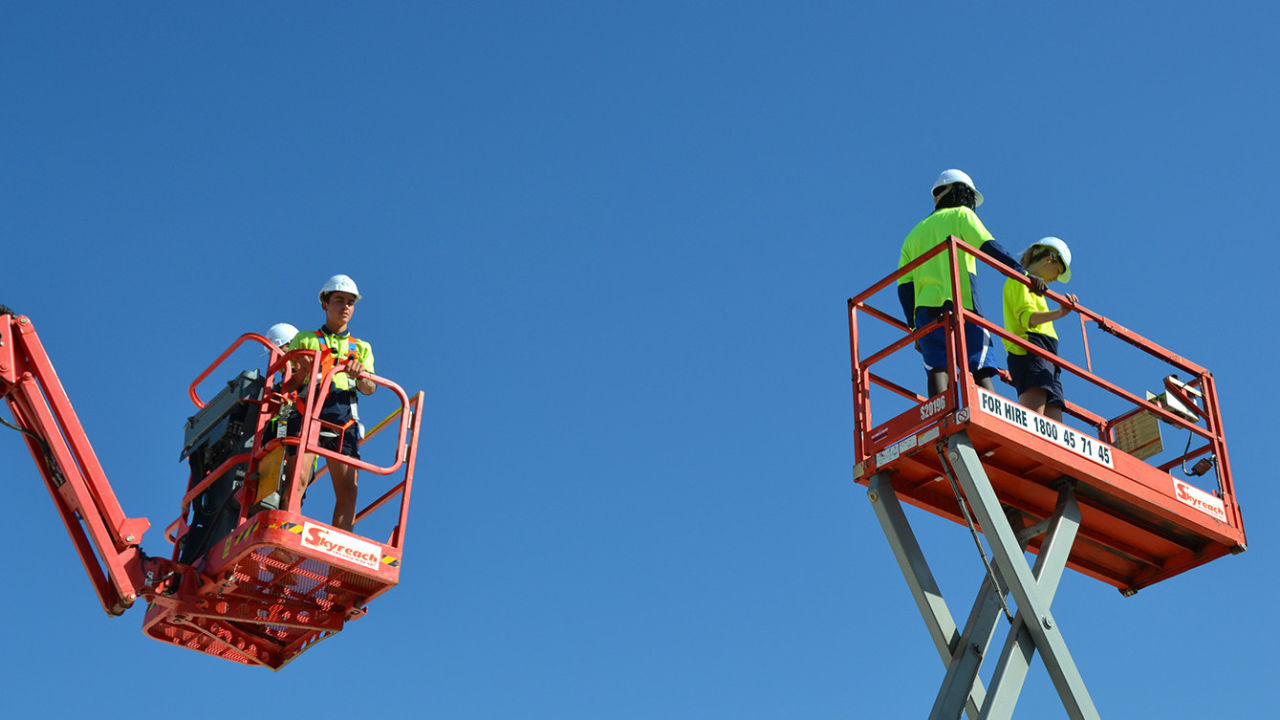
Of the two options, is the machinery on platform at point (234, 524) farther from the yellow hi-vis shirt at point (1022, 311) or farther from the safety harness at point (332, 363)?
the yellow hi-vis shirt at point (1022, 311)

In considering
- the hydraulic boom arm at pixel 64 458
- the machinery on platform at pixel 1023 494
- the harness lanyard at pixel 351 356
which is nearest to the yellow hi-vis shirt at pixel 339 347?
the harness lanyard at pixel 351 356

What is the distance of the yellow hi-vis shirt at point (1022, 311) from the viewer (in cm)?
1391

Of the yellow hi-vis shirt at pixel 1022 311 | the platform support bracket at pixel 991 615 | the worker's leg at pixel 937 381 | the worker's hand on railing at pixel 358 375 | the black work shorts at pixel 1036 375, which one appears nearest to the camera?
the platform support bracket at pixel 991 615

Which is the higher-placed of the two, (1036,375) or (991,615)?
(1036,375)

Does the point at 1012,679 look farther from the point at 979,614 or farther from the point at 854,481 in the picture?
the point at 854,481

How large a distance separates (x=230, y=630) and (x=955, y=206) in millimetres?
7817

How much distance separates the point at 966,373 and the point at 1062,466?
1.28 m

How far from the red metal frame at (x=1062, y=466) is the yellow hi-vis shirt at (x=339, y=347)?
4597 mm

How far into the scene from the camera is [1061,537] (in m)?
12.8

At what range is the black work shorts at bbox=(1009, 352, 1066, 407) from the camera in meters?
13.5

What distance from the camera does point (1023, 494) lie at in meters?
13.2

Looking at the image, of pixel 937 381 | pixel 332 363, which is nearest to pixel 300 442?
pixel 332 363

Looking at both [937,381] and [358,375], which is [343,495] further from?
[937,381]

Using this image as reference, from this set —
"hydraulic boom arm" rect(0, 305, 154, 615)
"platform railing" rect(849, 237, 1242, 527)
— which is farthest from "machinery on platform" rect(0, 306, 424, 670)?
"platform railing" rect(849, 237, 1242, 527)
